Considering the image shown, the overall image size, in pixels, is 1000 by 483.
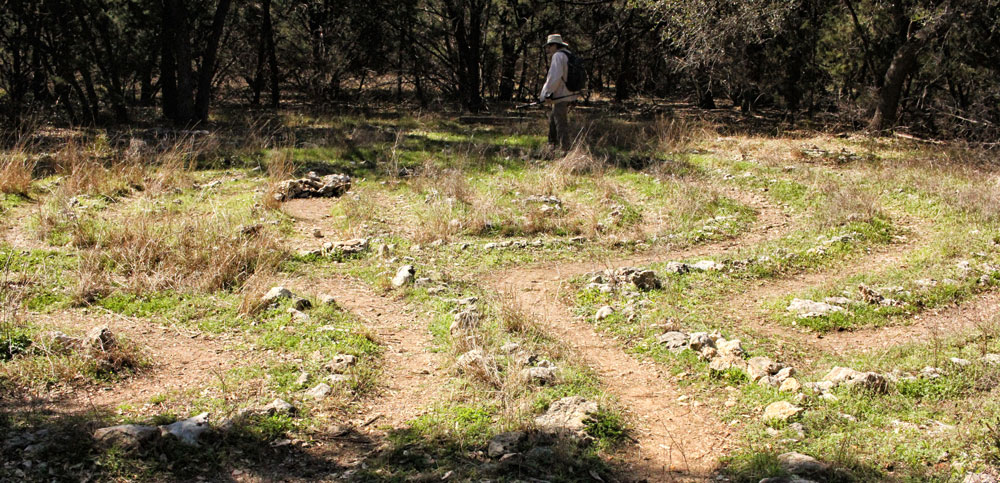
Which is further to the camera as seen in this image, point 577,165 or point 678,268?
point 577,165

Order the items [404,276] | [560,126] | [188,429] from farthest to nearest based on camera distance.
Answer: [560,126], [404,276], [188,429]

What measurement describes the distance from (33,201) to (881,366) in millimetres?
8740

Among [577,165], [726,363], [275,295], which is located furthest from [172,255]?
[577,165]

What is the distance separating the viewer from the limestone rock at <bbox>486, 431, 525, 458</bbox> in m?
3.76

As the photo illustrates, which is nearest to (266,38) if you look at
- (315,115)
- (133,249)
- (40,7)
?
(315,115)

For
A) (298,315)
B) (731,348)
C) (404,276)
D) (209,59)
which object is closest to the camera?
(731,348)

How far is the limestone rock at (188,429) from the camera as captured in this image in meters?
3.73

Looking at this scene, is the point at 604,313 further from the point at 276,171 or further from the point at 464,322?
the point at 276,171

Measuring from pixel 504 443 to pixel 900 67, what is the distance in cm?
1290

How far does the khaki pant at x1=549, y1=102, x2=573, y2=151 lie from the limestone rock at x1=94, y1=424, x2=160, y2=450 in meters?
8.94

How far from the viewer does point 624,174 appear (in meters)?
10.9

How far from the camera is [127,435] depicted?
3.59m

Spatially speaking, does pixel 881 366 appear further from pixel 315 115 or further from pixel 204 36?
pixel 204 36

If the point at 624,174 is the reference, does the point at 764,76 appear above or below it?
above
